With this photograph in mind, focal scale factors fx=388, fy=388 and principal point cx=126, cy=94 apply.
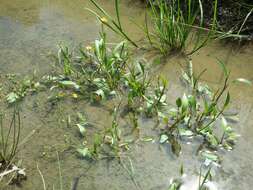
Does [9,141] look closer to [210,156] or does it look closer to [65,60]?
[65,60]

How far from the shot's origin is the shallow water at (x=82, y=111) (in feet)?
6.89

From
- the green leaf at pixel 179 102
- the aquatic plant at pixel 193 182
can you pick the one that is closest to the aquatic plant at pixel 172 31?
the green leaf at pixel 179 102

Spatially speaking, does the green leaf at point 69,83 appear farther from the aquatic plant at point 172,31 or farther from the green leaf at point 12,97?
the aquatic plant at point 172,31

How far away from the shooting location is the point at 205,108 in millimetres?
2324

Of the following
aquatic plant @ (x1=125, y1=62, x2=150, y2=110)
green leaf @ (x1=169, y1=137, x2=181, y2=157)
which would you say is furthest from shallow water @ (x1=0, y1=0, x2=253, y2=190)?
aquatic plant @ (x1=125, y1=62, x2=150, y2=110)

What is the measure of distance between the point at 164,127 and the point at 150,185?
416 mm

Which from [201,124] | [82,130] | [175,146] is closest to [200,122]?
[201,124]

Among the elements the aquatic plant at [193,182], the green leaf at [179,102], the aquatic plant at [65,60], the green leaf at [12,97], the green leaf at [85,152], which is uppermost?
the aquatic plant at [65,60]

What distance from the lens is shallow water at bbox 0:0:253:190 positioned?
2.10 m

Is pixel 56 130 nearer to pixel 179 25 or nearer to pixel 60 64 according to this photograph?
pixel 60 64

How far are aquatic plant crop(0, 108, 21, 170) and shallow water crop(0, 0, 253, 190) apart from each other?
0.05 metres

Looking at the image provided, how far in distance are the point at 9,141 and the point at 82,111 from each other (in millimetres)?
486

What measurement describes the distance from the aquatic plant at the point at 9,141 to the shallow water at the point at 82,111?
0.05 metres

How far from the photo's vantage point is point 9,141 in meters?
2.28
